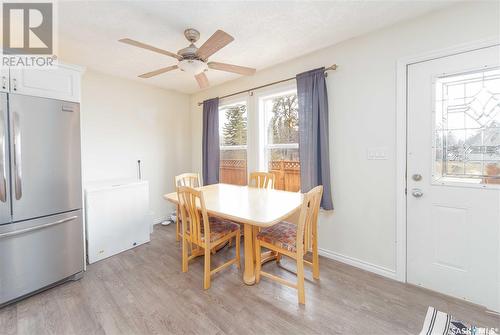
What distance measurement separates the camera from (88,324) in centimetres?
159

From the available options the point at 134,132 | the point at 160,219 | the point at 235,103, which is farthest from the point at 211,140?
the point at 160,219

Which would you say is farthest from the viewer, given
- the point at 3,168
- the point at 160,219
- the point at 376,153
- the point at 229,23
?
the point at 160,219

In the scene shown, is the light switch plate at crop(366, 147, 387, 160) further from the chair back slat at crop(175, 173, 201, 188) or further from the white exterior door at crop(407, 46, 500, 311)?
the chair back slat at crop(175, 173, 201, 188)

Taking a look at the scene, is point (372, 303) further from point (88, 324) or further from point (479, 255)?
point (88, 324)

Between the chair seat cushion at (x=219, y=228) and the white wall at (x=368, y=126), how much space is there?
1.10 meters

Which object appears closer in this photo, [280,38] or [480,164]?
[480,164]

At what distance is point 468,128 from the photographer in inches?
68.1

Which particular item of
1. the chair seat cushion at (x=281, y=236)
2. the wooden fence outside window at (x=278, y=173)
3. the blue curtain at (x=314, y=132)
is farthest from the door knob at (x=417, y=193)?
the wooden fence outside window at (x=278, y=173)

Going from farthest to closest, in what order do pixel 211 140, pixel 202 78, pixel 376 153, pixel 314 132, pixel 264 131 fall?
pixel 211 140, pixel 264 131, pixel 314 132, pixel 202 78, pixel 376 153

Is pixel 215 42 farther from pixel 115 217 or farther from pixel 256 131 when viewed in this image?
pixel 115 217

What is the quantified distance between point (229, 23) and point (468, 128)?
2.22 m

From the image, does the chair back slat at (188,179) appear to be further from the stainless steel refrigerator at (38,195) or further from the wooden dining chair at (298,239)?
the wooden dining chair at (298,239)

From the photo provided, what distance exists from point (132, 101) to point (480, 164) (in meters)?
4.22

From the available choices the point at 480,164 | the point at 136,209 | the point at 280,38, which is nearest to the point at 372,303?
the point at 480,164
